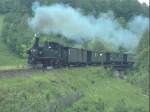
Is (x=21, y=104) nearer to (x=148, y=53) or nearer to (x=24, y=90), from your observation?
(x=24, y=90)

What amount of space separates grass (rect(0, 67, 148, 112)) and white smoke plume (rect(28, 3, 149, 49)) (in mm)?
5759

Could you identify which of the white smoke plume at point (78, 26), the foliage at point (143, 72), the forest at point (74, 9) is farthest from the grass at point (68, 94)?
the forest at point (74, 9)

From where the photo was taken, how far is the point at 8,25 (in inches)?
4414

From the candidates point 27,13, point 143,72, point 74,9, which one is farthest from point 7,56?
point 143,72

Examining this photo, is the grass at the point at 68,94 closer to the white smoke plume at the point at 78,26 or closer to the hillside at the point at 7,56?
the white smoke plume at the point at 78,26

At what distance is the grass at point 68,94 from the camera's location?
26562 mm

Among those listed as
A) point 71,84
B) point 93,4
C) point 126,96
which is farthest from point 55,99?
point 93,4

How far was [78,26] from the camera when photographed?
208 ft

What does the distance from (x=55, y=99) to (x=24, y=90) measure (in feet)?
8.48

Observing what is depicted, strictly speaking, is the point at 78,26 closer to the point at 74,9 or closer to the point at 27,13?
the point at 74,9

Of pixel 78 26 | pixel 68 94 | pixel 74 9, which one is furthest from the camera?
pixel 74 9

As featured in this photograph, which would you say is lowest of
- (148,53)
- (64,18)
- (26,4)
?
(148,53)

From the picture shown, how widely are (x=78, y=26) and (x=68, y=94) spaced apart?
29615 mm

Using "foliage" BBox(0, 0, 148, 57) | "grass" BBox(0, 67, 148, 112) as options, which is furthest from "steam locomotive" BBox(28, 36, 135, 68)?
"foliage" BBox(0, 0, 148, 57)
